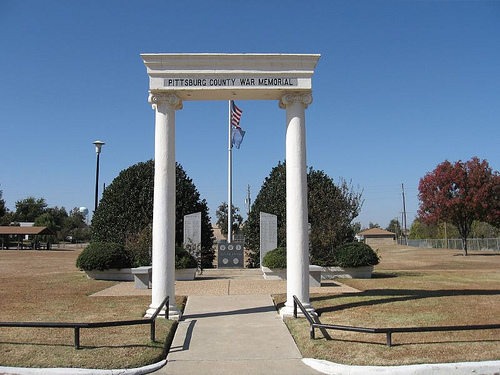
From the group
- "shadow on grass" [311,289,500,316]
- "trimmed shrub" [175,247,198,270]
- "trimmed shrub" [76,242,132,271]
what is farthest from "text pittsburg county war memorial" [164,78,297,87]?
"trimmed shrub" [76,242,132,271]

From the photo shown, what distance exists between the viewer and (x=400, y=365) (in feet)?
20.5

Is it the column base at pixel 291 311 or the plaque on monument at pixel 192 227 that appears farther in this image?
the plaque on monument at pixel 192 227

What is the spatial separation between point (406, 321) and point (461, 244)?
49261 millimetres

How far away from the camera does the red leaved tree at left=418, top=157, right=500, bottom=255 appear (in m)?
36.2

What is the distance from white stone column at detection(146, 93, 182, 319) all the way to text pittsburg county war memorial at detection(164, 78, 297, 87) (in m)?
0.33

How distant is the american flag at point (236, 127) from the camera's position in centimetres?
2855

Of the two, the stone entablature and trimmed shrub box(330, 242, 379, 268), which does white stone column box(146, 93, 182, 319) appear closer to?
the stone entablature

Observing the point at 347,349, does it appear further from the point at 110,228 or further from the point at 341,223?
the point at 110,228

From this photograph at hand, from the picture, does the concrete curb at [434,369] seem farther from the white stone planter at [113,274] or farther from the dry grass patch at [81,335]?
the white stone planter at [113,274]

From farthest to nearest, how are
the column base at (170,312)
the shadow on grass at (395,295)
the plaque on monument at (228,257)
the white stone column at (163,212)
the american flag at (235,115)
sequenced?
the american flag at (235,115), the plaque on monument at (228,257), the shadow on grass at (395,295), the white stone column at (163,212), the column base at (170,312)

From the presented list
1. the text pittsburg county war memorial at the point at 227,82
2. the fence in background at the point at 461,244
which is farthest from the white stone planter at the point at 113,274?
the fence in background at the point at 461,244

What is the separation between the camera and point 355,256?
17625 millimetres

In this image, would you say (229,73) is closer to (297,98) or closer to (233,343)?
(297,98)

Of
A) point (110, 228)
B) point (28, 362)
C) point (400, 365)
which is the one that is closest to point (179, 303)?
point (28, 362)
